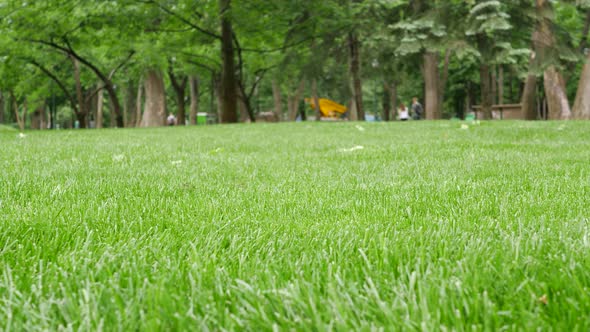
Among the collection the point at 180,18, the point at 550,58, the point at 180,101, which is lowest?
the point at 550,58

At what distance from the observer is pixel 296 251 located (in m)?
1.98

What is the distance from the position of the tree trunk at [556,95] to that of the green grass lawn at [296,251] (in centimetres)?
1649

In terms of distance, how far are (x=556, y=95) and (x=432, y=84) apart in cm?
479

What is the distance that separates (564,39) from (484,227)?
1718cm

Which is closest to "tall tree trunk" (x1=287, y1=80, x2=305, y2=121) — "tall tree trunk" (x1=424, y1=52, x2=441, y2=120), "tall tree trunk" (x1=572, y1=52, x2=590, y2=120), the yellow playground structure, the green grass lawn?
the yellow playground structure

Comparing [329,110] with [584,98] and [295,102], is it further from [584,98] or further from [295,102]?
[584,98]

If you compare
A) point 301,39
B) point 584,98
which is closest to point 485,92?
point 584,98

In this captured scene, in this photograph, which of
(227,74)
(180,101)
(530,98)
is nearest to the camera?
(227,74)

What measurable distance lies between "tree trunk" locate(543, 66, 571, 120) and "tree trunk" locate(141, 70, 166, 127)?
1748cm

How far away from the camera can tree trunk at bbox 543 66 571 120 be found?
18.8 metres

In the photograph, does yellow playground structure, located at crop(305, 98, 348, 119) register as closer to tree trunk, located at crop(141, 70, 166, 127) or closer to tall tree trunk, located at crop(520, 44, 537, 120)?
tree trunk, located at crop(141, 70, 166, 127)

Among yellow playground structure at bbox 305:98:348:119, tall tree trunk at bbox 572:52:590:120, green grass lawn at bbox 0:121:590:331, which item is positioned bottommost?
green grass lawn at bbox 0:121:590:331

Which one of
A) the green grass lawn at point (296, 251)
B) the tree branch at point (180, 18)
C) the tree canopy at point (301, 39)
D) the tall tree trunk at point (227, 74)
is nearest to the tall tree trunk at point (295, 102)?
the tree canopy at point (301, 39)

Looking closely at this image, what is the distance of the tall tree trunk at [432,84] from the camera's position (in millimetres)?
21250
